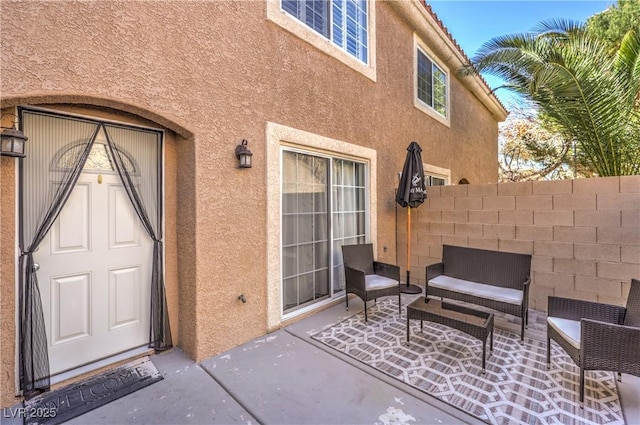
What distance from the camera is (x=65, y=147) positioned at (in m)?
3.32

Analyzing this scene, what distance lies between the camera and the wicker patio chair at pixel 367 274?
5.19 metres

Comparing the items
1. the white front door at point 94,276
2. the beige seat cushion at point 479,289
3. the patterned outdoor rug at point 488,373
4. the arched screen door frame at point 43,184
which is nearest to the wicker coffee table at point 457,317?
the patterned outdoor rug at point 488,373

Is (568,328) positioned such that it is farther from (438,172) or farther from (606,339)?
(438,172)

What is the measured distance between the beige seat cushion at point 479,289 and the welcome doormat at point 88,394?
4.71 meters

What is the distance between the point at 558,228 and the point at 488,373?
3.51m

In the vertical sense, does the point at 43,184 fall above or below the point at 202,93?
below

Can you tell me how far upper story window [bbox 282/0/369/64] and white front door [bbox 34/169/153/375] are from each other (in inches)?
168

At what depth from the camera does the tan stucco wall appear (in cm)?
288

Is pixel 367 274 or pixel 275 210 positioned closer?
pixel 275 210

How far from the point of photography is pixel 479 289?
198 inches

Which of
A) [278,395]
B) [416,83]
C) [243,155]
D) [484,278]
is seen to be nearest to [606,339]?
[484,278]

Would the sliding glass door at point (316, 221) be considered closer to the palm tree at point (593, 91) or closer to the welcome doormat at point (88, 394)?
the welcome doormat at point (88, 394)

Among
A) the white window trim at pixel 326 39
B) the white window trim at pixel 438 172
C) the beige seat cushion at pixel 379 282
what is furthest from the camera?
the white window trim at pixel 438 172

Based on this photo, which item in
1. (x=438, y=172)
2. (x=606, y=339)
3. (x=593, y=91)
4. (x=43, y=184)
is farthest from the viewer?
(x=438, y=172)
